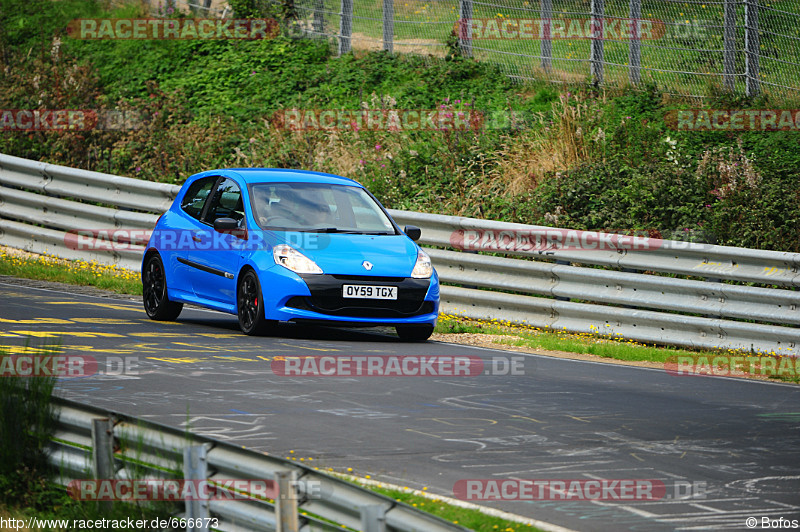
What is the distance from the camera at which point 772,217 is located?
50.2 ft

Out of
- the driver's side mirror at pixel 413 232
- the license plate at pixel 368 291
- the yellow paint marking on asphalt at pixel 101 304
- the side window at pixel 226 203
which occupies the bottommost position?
the yellow paint marking on asphalt at pixel 101 304

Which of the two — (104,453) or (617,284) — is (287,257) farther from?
(104,453)

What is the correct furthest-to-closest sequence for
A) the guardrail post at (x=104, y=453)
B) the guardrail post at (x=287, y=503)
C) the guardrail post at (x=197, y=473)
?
the guardrail post at (x=104, y=453)
the guardrail post at (x=197, y=473)
the guardrail post at (x=287, y=503)

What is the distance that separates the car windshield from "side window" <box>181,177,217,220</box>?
0.82m

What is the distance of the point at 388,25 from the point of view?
25.2 metres

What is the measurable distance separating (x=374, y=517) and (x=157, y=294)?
10.3 m

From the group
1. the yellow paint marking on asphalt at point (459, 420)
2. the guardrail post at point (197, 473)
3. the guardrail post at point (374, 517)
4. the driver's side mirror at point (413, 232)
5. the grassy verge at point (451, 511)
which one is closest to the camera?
the guardrail post at point (374, 517)

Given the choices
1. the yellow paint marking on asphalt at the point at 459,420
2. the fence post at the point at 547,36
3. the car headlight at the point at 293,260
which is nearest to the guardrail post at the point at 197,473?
the yellow paint marking on asphalt at the point at 459,420

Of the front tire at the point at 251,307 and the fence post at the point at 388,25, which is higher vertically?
the fence post at the point at 388,25

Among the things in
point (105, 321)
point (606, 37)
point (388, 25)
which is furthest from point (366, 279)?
point (388, 25)

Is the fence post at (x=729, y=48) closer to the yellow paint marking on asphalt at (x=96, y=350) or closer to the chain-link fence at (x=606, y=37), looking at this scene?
the chain-link fence at (x=606, y=37)

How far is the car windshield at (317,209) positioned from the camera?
42.6 ft

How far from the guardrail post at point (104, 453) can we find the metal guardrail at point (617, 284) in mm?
8543

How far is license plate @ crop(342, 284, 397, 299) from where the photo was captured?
12141mm
